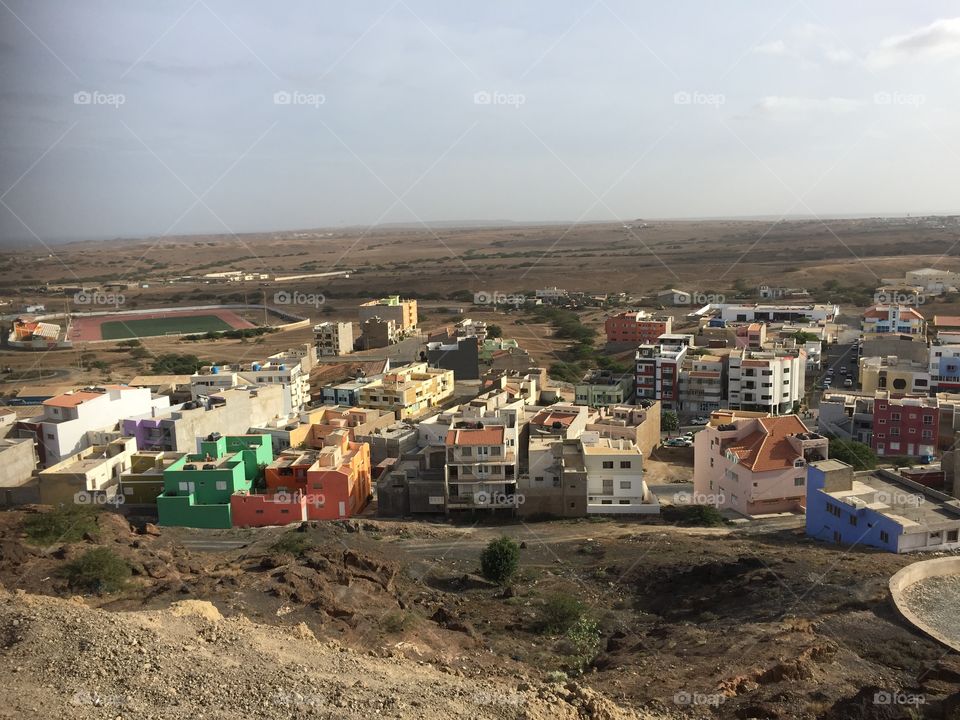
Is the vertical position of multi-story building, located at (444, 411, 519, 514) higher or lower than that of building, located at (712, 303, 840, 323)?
lower

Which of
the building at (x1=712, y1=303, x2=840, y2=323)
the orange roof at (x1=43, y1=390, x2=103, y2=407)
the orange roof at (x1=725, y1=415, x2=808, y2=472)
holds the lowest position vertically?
the orange roof at (x1=725, y1=415, x2=808, y2=472)

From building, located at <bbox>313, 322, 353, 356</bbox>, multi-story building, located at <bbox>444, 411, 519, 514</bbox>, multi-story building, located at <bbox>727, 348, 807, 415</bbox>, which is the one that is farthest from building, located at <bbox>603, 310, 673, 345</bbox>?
multi-story building, located at <bbox>444, 411, 519, 514</bbox>

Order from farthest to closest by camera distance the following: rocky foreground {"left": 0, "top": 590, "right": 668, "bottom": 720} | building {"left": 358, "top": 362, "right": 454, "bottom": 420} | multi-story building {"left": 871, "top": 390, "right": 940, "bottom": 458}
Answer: building {"left": 358, "top": 362, "right": 454, "bottom": 420}
multi-story building {"left": 871, "top": 390, "right": 940, "bottom": 458}
rocky foreground {"left": 0, "top": 590, "right": 668, "bottom": 720}

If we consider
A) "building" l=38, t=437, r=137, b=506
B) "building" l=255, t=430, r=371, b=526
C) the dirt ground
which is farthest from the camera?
"building" l=38, t=437, r=137, b=506

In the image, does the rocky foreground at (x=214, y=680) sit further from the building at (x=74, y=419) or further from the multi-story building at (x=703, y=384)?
the multi-story building at (x=703, y=384)

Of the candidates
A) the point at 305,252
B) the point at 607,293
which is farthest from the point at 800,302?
the point at 305,252

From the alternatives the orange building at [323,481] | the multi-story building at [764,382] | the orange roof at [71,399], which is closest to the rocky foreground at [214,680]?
the orange building at [323,481]

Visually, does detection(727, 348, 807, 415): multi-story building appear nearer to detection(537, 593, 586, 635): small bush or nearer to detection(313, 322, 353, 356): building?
detection(537, 593, 586, 635): small bush
